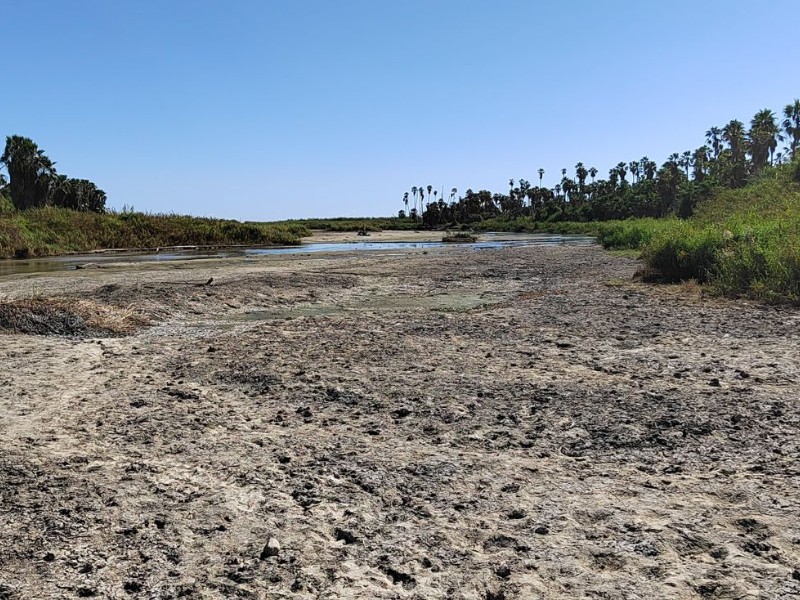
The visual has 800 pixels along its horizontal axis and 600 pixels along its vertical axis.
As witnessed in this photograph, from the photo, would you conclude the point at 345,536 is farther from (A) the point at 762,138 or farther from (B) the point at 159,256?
(A) the point at 762,138

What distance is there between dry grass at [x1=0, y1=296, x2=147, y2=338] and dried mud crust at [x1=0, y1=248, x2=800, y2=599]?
0.72 m

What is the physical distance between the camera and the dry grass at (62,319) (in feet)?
33.9

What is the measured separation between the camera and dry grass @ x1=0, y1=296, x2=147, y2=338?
10.3 meters

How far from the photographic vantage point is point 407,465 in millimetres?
4555

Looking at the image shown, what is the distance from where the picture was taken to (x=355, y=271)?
2356cm

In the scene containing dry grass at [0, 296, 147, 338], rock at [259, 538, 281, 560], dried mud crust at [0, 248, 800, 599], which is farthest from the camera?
dry grass at [0, 296, 147, 338]

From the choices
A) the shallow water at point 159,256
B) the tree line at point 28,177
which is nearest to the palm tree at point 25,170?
the tree line at point 28,177

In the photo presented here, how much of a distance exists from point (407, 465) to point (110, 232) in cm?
4963

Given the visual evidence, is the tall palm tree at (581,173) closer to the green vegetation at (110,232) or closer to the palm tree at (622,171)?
the palm tree at (622,171)

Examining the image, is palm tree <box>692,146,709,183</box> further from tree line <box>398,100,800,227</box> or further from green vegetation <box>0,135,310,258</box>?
green vegetation <box>0,135,310,258</box>

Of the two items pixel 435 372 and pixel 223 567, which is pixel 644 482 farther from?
pixel 435 372

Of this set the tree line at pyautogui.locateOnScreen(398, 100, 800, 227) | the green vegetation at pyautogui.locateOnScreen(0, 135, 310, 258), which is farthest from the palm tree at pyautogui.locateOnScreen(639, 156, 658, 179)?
the green vegetation at pyautogui.locateOnScreen(0, 135, 310, 258)

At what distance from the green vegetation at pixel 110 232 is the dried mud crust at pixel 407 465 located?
3476 centimetres

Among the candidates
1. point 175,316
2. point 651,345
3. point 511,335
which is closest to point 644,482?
point 651,345
